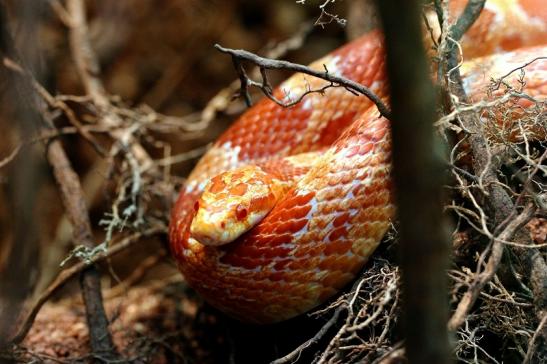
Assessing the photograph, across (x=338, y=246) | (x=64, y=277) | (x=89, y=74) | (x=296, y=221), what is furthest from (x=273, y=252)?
(x=89, y=74)

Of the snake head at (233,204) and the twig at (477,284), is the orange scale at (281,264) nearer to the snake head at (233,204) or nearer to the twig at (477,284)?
the snake head at (233,204)

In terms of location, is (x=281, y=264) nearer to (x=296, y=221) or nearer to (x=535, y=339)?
(x=296, y=221)

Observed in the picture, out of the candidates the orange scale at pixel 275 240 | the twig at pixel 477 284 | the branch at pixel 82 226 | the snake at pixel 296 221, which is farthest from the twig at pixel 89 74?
the twig at pixel 477 284

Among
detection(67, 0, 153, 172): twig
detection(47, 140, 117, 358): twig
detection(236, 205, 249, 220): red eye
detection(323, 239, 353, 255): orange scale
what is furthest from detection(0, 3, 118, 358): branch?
detection(323, 239, 353, 255): orange scale

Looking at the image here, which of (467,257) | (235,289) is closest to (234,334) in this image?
(235,289)

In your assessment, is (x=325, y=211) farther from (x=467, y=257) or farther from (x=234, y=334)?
(x=234, y=334)

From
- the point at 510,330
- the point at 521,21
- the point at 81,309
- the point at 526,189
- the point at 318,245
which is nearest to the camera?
the point at 526,189

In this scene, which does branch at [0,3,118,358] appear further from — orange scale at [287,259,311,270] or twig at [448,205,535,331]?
twig at [448,205,535,331]
